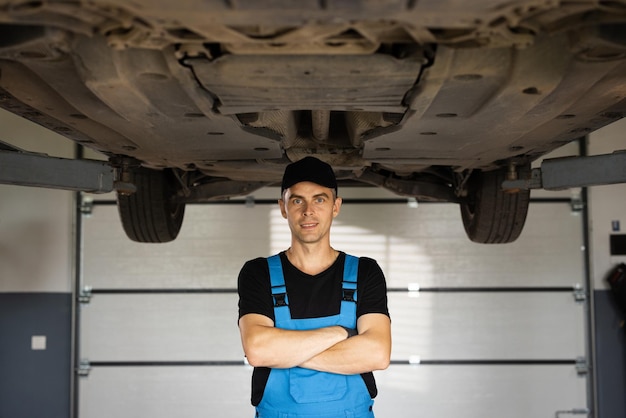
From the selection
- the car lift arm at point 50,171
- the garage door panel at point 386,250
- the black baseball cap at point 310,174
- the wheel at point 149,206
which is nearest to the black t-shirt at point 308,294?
the black baseball cap at point 310,174

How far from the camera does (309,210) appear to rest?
2295mm

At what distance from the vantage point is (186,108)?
2.28 metres

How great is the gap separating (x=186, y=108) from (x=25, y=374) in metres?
5.25

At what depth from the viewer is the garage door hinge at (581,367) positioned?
6477mm

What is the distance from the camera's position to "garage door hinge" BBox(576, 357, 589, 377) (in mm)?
6477

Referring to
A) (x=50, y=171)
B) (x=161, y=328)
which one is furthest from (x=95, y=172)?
(x=161, y=328)

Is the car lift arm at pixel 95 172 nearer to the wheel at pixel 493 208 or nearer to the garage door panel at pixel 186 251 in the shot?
the wheel at pixel 493 208

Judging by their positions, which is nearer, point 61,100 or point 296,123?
point 61,100

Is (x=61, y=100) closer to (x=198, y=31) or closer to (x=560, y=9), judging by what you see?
(x=198, y=31)

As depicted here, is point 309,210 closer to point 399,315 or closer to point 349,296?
point 349,296

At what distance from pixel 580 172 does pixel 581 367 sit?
434cm

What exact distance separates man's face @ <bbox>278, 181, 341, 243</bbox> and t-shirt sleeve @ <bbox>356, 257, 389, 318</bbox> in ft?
0.60

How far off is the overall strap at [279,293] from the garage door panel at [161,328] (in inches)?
171

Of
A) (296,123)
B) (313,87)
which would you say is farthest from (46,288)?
(313,87)
